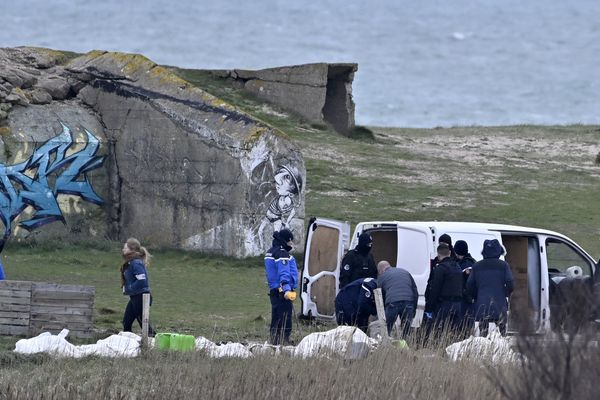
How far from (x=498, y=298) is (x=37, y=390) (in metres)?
6.57

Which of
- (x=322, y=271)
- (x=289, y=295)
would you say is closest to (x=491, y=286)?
(x=289, y=295)

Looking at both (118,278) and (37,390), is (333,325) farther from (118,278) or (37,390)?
(37,390)

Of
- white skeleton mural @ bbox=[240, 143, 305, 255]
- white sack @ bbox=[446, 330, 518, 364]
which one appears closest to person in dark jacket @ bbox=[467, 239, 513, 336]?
white sack @ bbox=[446, 330, 518, 364]

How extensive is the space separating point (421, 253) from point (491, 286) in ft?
4.27

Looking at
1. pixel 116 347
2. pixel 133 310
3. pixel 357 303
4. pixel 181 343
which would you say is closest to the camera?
pixel 181 343

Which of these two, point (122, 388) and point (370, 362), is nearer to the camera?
point (122, 388)

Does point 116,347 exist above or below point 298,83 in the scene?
below

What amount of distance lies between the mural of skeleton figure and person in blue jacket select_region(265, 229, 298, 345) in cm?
790

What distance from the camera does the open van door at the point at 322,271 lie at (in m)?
19.0

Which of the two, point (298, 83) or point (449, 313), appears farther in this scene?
point (298, 83)

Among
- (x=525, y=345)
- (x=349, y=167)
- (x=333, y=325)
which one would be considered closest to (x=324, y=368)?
(x=525, y=345)

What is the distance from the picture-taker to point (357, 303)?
56.4 ft

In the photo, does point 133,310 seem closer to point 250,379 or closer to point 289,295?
point 289,295

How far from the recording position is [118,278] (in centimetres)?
2242
